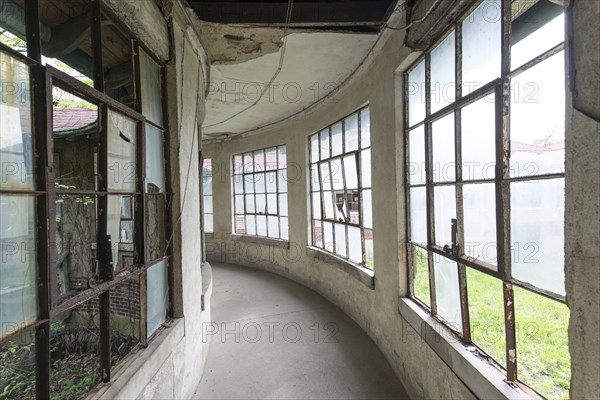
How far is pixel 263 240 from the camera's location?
569cm

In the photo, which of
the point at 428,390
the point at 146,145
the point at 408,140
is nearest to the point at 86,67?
the point at 146,145

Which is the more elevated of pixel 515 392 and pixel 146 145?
pixel 146 145

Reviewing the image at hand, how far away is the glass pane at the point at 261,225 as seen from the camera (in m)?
5.87

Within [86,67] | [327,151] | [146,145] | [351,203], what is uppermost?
[86,67]

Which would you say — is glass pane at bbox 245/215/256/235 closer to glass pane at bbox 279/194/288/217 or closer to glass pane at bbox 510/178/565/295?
glass pane at bbox 279/194/288/217

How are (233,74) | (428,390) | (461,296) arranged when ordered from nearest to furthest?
(461,296)
(428,390)
(233,74)

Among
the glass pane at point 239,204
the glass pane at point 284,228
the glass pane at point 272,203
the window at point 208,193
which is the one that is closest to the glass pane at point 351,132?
the glass pane at point 284,228

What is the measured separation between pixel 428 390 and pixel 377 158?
1.83 metres

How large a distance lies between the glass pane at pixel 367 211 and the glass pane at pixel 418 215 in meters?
0.71

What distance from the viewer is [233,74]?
3.25m

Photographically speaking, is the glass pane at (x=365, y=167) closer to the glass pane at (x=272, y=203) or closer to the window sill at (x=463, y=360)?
the window sill at (x=463, y=360)

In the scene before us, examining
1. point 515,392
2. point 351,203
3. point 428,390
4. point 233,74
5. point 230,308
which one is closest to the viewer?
point 515,392

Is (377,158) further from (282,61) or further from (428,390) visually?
(428,390)

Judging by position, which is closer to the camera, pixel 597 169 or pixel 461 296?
pixel 597 169
